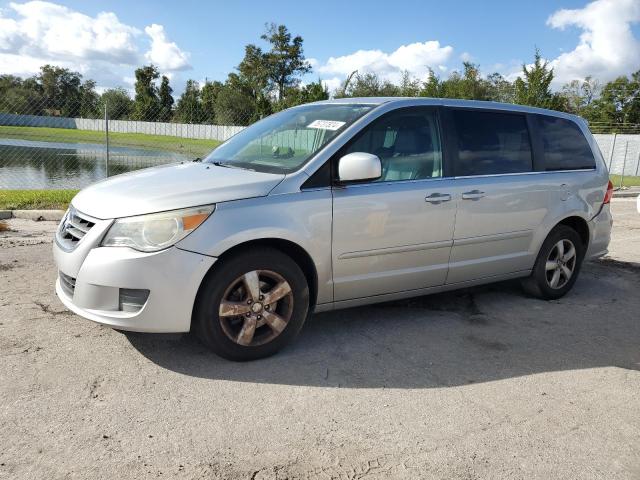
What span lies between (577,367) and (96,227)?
11.0 ft

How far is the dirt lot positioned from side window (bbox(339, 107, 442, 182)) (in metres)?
1.24

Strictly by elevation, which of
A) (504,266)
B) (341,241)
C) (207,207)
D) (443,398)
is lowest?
(443,398)

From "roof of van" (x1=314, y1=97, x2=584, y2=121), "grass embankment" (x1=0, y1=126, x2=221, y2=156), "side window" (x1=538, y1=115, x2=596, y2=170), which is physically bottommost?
"grass embankment" (x1=0, y1=126, x2=221, y2=156)

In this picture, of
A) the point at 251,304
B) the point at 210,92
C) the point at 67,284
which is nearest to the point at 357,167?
the point at 251,304

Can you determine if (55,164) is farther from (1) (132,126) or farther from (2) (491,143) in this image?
(2) (491,143)

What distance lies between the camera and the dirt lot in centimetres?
270

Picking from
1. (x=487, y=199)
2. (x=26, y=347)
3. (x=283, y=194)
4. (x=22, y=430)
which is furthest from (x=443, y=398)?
(x=26, y=347)

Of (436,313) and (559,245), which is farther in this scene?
(559,245)

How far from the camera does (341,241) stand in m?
3.98

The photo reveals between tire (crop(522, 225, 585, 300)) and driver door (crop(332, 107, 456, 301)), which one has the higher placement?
driver door (crop(332, 107, 456, 301))

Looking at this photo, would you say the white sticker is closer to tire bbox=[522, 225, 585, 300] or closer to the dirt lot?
the dirt lot

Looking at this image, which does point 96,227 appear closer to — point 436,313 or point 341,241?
point 341,241

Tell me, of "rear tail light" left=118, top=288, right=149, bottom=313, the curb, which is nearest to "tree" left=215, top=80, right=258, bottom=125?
the curb

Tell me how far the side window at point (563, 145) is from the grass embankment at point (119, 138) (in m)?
9.64
